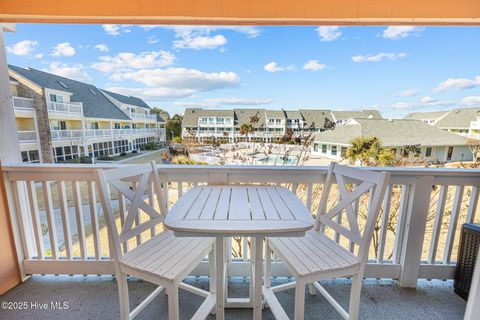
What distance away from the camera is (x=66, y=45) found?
76.7 inches

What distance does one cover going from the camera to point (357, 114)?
2004 millimetres

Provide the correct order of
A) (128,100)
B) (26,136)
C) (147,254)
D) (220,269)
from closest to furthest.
Answer: (220,269) → (147,254) → (26,136) → (128,100)

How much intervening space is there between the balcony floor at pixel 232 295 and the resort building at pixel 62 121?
3.61 feet

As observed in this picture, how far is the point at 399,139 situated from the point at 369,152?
276mm

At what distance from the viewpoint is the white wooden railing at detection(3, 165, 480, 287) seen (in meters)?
1.72

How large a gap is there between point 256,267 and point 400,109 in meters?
1.94

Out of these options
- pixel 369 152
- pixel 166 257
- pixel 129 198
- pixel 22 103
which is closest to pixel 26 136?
pixel 22 103

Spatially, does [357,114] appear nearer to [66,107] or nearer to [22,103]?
[66,107]

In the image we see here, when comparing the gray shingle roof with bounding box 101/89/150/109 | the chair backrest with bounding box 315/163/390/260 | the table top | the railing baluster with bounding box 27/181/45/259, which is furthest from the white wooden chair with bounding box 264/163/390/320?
the railing baluster with bounding box 27/181/45/259

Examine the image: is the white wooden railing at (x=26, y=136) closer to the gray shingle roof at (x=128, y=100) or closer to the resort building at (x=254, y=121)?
the gray shingle roof at (x=128, y=100)

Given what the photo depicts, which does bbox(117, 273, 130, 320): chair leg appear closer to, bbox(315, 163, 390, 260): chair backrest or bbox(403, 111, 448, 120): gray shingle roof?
bbox(315, 163, 390, 260): chair backrest

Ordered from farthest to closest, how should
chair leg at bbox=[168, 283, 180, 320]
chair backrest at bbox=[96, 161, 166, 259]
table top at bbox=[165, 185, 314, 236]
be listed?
chair backrest at bbox=[96, 161, 166, 259] → chair leg at bbox=[168, 283, 180, 320] → table top at bbox=[165, 185, 314, 236]

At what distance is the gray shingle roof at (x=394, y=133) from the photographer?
1.84 m

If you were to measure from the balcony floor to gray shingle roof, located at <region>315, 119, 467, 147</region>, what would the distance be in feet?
4.08
